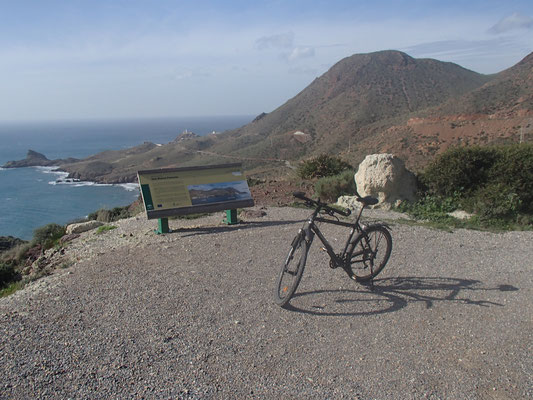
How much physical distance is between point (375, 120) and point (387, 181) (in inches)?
1590

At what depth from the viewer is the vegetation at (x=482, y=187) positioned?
870 centimetres

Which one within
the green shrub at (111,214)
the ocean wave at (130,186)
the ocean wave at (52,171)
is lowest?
the ocean wave at (130,186)

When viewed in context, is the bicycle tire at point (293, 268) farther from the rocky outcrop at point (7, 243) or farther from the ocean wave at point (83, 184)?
the ocean wave at point (83, 184)

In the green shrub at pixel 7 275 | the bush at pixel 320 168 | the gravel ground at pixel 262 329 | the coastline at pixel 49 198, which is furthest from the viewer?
the coastline at pixel 49 198

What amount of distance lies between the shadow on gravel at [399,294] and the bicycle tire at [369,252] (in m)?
0.17

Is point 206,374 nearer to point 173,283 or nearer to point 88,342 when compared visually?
point 88,342

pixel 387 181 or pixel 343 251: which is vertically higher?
pixel 343 251

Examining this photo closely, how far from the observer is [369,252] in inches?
207

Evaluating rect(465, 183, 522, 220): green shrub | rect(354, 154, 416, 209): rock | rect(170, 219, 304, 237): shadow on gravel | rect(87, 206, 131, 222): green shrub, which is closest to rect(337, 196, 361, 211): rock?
rect(354, 154, 416, 209): rock

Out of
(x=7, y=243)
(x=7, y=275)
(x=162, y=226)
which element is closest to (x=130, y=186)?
(x=7, y=243)

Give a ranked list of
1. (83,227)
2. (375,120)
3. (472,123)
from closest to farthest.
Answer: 1. (83,227)
2. (472,123)
3. (375,120)

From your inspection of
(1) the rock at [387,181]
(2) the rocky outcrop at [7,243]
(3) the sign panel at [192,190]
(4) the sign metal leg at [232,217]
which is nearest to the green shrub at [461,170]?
(1) the rock at [387,181]

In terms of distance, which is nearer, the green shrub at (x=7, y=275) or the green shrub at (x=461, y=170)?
the green shrub at (x=7, y=275)

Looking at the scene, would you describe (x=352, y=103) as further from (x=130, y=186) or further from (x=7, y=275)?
(x=7, y=275)
